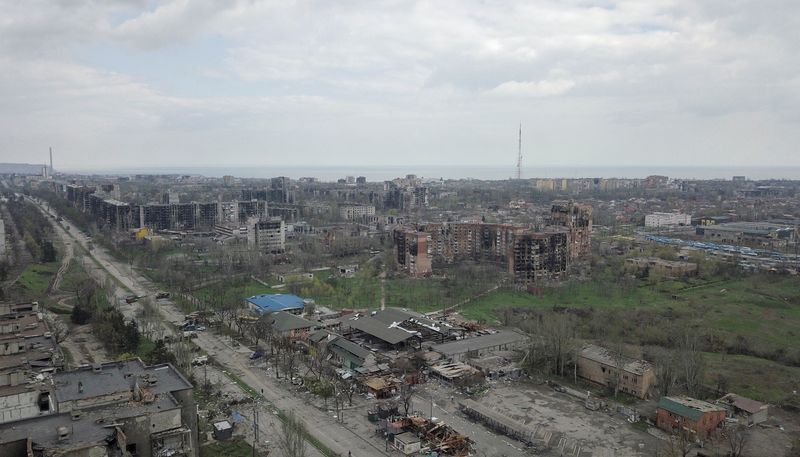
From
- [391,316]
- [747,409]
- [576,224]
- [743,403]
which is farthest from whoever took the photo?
[576,224]

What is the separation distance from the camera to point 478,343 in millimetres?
13008

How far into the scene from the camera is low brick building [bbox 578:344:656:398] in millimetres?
10469

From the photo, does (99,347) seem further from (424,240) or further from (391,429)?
(424,240)

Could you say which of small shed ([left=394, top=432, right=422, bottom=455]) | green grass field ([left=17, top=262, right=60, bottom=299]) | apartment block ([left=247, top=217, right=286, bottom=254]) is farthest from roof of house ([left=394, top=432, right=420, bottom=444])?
apartment block ([left=247, top=217, right=286, bottom=254])

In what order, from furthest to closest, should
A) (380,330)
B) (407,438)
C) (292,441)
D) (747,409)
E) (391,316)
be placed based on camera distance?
(391,316)
(380,330)
(747,409)
(407,438)
(292,441)

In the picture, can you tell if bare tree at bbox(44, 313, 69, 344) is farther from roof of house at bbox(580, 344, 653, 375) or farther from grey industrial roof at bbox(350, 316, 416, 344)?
roof of house at bbox(580, 344, 653, 375)

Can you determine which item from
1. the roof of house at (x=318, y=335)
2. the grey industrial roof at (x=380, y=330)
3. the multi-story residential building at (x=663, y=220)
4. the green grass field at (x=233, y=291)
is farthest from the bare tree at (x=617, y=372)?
the multi-story residential building at (x=663, y=220)

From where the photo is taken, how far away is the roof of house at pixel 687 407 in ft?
28.9

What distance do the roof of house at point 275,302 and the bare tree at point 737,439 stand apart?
10758 millimetres

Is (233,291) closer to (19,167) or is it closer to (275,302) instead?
(275,302)

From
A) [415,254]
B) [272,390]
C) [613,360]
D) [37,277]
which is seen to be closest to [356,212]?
[415,254]

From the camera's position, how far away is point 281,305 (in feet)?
54.1

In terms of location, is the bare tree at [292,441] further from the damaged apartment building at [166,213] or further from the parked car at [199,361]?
the damaged apartment building at [166,213]

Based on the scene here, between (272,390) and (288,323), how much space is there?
3339 mm
